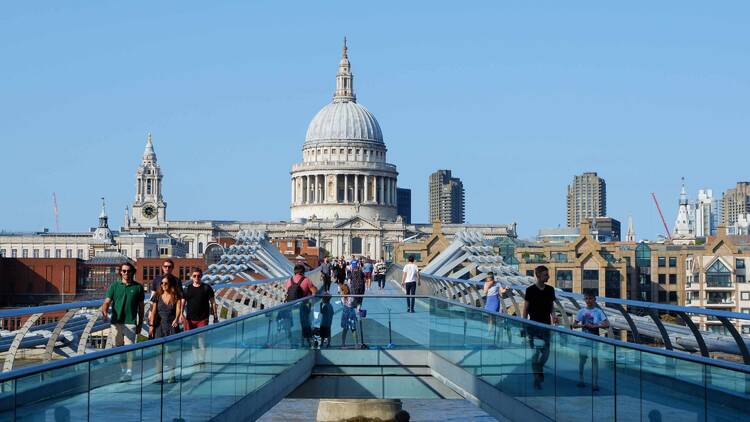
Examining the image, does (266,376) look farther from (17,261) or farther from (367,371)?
(17,261)

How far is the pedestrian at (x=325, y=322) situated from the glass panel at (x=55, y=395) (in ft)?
37.5

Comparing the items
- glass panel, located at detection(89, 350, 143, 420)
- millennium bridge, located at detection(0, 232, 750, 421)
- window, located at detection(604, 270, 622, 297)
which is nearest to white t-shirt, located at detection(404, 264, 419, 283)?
millennium bridge, located at detection(0, 232, 750, 421)

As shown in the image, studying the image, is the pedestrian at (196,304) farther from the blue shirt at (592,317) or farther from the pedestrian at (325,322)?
the pedestrian at (325,322)

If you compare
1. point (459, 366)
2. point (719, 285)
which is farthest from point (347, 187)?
point (459, 366)

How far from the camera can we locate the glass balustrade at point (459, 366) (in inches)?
328

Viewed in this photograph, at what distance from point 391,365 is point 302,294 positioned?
61.2 inches

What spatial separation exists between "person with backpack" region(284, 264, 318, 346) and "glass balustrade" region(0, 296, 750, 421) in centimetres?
47

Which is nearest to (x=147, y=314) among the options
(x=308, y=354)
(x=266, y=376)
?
(x=266, y=376)

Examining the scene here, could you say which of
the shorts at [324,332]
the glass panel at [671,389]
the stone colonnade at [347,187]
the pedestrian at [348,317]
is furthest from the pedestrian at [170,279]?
the stone colonnade at [347,187]

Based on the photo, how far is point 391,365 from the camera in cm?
2020

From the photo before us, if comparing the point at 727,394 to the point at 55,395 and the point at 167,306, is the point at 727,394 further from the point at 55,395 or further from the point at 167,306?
the point at 167,306

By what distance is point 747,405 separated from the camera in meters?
8.04

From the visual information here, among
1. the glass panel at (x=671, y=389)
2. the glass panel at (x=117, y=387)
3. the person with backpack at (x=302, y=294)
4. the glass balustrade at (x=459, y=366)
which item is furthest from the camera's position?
the person with backpack at (x=302, y=294)

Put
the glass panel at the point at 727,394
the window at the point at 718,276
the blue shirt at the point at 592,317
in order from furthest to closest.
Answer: the window at the point at 718,276 < the blue shirt at the point at 592,317 < the glass panel at the point at 727,394
